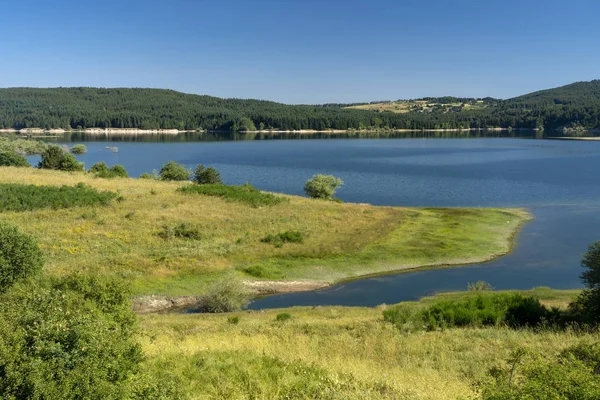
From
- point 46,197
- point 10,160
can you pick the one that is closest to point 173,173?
point 10,160

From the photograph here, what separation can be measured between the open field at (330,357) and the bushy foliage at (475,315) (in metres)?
1.21

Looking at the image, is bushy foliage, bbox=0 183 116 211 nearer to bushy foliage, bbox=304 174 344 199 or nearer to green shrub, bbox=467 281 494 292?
bushy foliage, bbox=304 174 344 199

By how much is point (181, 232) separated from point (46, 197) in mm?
17473

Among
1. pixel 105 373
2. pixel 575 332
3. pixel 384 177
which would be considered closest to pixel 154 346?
pixel 105 373

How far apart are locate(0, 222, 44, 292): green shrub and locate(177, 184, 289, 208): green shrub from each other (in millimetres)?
33456

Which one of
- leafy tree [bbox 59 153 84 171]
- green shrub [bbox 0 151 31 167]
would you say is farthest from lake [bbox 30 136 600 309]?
green shrub [bbox 0 151 31 167]

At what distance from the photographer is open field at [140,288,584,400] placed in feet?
30.1

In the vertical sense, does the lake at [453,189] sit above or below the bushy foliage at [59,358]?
below

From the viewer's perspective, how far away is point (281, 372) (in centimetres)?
1029

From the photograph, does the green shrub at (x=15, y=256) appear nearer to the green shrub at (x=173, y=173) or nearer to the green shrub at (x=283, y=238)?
the green shrub at (x=283, y=238)

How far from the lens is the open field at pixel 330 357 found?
30.1 ft

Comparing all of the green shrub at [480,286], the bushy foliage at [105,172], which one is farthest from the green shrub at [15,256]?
the bushy foliage at [105,172]

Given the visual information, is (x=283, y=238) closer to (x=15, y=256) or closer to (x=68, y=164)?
(x=15, y=256)

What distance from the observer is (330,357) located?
1292 centimetres
